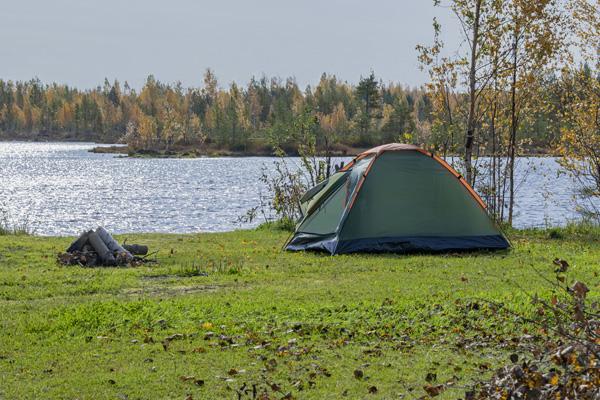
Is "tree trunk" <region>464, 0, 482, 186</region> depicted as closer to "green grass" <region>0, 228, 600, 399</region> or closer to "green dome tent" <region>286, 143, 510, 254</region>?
"green dome tent" <region>286, 143, 510, 254</region>

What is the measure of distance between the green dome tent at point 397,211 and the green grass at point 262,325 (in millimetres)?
882

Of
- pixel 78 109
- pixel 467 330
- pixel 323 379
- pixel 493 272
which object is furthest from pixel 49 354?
pixel 78 109

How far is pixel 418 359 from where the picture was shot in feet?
25.2

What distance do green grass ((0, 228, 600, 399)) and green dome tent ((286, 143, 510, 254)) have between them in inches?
34.7

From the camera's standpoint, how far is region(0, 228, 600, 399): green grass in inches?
280

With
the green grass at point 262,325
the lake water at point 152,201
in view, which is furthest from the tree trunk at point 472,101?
the green grass at point 262,325

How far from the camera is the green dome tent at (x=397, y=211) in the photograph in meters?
15.5

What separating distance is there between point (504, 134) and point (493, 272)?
1110cm

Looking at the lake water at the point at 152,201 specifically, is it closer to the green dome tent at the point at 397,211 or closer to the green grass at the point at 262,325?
the green dome tent at the point at 397,211

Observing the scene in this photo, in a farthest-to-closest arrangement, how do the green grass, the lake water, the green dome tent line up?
the lake water < the green dome tent < the green grass

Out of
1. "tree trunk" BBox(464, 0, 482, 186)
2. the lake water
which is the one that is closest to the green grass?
"tree trunk" BBox(464, 0, 482, 186)

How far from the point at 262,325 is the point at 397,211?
23.8 feet

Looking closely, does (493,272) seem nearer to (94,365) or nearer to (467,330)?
(467,330)

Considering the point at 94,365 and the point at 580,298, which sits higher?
the point at 580,298
